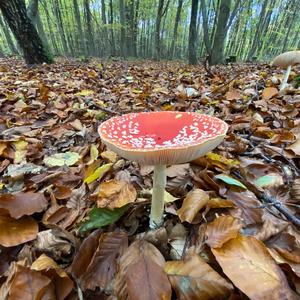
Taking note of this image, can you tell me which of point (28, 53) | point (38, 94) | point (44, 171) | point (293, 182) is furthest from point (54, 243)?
point (28, 53)

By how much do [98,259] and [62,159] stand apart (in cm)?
96

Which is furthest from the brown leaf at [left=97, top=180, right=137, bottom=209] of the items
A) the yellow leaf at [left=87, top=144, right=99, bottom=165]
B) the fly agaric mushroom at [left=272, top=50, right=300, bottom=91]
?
the fly agaric mushroom at [left=272, top=50, right=300, bottom=91]

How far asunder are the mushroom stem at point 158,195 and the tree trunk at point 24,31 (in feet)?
20.5

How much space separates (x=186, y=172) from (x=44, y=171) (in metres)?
0.93

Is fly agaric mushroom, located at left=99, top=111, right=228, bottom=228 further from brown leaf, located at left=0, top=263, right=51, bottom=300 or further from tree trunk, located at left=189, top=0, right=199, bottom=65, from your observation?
tree trunk, located at left=189, top=0, right=199, bottom=65

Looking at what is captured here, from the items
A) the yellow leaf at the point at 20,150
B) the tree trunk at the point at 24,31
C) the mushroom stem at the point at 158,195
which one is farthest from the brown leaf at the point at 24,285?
the tree trunk at the point at 24,31

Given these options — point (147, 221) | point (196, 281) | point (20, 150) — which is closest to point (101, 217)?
point (147, 221)

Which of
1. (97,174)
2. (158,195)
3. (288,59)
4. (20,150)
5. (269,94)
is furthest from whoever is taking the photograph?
(288,59)

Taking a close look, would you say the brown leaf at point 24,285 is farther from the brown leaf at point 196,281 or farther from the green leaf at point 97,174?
the green leaf at point 97,174

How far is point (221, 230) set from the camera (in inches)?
44.4

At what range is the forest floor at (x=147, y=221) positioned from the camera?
0.99 m

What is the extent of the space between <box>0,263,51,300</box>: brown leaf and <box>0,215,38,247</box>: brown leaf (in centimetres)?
19

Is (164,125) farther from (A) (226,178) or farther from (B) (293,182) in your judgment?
(B) (293,182)

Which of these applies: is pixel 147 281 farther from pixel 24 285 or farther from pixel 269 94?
pixel 269 94
